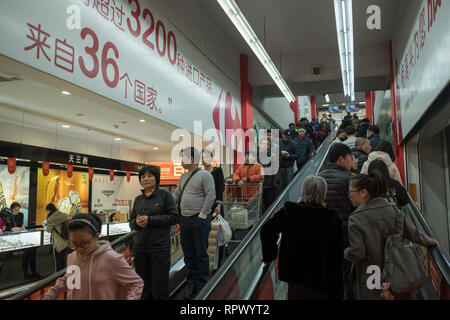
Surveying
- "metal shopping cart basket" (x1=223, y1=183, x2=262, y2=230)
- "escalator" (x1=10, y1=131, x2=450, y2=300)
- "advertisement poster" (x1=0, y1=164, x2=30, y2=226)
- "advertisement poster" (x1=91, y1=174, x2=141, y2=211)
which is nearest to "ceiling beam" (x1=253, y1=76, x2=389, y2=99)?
"advertisement poster" (x1=91, y1=174, x2=141, y2=211)

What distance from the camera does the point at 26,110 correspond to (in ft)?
28.1

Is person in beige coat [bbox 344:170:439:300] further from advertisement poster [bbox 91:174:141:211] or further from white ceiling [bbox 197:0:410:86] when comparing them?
advertisement poster [bbox 91:174:141:211]

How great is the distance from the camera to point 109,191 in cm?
1429

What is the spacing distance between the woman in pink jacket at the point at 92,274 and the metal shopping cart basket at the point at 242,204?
3854 mm

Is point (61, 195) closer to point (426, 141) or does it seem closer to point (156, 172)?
point (156, 172)

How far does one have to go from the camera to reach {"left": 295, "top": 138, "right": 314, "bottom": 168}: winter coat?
7590 mm

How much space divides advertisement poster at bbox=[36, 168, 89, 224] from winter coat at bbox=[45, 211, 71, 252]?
4696mm

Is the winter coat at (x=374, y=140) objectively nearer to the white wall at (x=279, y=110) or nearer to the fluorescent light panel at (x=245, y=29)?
the fluorescent light panel at (x=245, y=29)

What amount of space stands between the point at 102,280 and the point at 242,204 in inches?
165

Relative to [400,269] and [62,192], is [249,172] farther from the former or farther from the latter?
[62,192]

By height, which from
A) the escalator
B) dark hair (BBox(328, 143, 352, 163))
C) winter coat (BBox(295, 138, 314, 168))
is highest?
winter coat (BBox(295, 138, 314, 168))

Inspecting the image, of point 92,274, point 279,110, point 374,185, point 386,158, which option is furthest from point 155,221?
point 279,110
